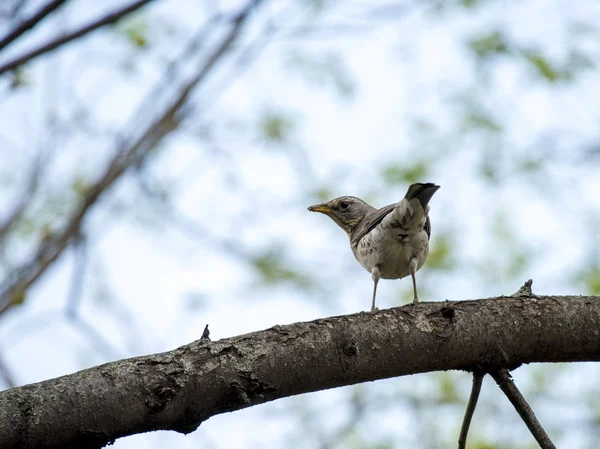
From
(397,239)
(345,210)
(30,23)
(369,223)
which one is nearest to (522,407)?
(30,23)

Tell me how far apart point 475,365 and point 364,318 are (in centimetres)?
66

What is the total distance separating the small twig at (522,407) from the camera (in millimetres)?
3342

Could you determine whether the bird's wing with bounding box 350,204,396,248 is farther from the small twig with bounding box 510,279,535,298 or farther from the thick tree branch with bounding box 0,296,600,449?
the thick tree branch with bounding box 0,296,600,449

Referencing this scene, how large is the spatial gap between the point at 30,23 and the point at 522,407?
124 inches

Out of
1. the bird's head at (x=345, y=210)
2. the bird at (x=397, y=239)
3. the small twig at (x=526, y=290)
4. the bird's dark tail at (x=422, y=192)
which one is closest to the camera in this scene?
the small twig at (x=526, y=290)

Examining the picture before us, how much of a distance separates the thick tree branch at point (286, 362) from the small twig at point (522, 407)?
0.31 ft

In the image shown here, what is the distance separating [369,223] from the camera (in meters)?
7.27

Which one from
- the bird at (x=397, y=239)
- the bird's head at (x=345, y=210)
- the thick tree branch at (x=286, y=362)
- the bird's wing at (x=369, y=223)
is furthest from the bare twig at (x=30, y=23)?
the bird's head at (x=345, y=210)

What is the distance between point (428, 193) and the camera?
6141 millimetres

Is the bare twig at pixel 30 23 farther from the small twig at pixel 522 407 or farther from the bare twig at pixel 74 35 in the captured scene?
the small twig at pixel 522 407

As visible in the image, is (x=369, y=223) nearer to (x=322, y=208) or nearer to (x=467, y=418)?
(x=322, y=208)

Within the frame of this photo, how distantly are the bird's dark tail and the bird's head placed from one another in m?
1.96

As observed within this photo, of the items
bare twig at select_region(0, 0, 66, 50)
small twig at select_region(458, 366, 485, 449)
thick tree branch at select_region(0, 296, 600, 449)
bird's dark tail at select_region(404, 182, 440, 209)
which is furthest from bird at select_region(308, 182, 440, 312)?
bare twig at select_region(0, 0, 66, 50)

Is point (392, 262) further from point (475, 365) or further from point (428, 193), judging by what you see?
point (475, 365)
